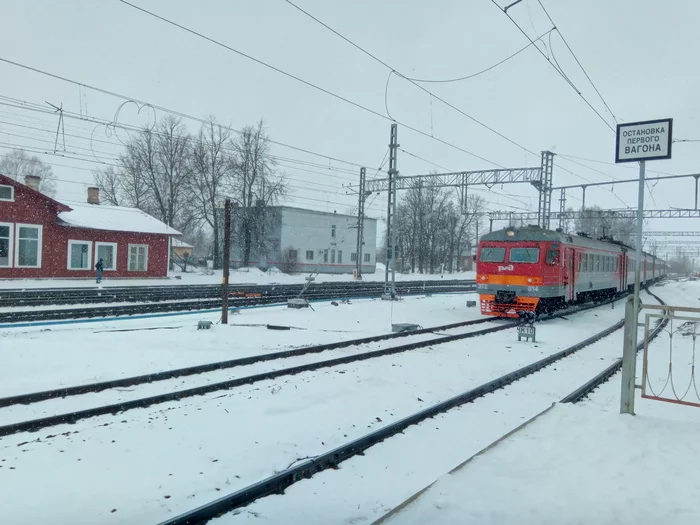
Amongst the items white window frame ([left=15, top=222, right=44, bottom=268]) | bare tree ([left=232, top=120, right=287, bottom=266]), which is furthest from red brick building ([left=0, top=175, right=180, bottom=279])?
bare tree ([left=232, top=120, right=287, bottom=266])

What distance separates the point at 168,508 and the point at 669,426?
527 cm

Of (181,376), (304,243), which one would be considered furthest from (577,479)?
(304,243)

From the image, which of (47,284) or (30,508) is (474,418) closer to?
(30,508)

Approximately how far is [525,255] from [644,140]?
10.6 meters

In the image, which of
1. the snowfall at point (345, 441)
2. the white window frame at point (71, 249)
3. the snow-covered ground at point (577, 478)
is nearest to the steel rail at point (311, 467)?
the snowfall at point (345, 441)

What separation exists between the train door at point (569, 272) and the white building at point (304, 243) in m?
30.9

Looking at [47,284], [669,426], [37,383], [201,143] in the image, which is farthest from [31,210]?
[669,426]

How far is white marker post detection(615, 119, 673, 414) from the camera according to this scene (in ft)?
20.9

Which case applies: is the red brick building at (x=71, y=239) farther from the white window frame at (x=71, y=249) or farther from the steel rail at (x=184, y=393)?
the steel rail at (x=184, y=393)

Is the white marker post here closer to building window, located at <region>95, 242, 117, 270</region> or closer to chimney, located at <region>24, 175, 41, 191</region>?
building window, located at <region>95, 242, 117, 270</region>

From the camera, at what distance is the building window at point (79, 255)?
2925 centimetres

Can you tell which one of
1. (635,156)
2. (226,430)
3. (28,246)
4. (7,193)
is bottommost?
(226,430)

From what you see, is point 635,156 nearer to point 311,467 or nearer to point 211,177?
point 311,467

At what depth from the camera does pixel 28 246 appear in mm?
27641
